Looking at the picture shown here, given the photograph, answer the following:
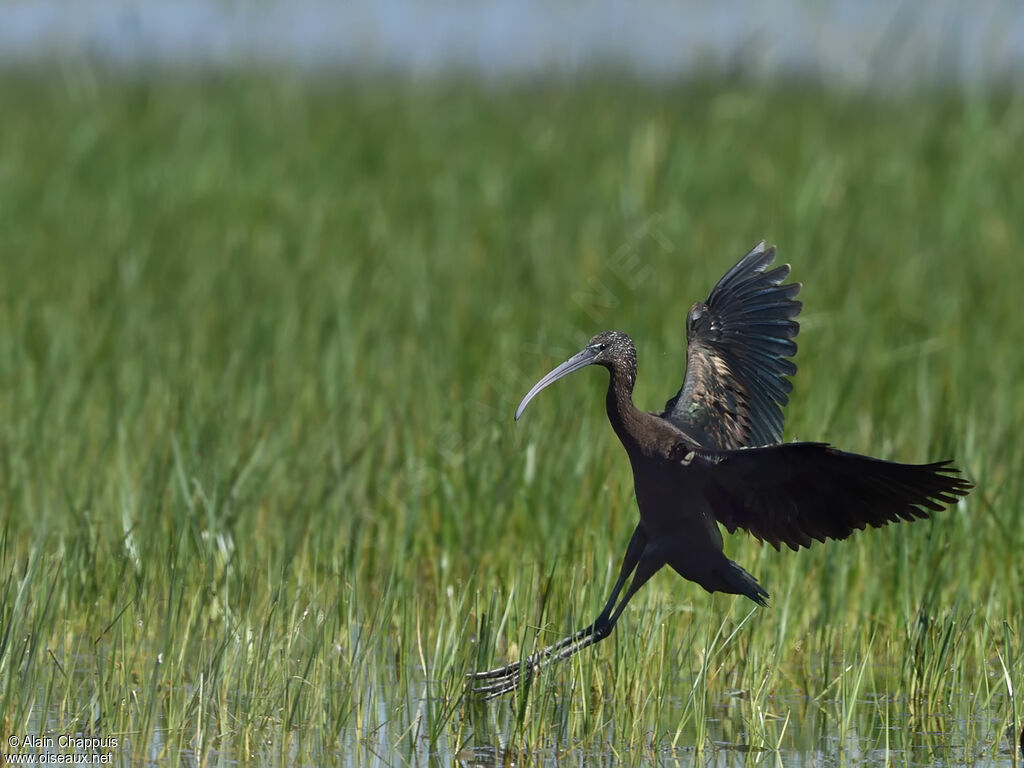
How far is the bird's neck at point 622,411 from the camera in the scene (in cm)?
366

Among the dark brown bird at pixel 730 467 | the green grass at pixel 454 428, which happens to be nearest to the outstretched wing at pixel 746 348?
the dark brown bird at pixel 730 467

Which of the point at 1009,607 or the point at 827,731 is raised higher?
the point at 1009,607

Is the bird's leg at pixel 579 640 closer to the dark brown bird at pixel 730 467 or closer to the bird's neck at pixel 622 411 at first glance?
the dark brown bird at pixel 730 467

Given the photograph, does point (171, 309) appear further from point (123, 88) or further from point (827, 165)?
point (123, 88)

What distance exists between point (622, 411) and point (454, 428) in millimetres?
2231

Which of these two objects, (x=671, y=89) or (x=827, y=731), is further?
(x=671, y=89)

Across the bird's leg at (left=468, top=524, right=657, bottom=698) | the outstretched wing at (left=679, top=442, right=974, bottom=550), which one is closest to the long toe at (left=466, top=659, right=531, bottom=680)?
the bird's leg at (left=468, top=524, right=657, bottom=698)

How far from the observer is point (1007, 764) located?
3711 mm

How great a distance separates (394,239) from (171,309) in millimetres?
1652

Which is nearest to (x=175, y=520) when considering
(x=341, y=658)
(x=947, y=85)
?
(x=341, y=658)

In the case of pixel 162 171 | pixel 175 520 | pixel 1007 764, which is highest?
pixel 162 171

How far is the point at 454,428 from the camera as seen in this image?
5859 mm

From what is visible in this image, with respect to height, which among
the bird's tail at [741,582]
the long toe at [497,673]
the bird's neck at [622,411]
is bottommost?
the long toe at [497,673]

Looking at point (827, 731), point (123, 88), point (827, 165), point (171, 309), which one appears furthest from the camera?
point (123, 88)
